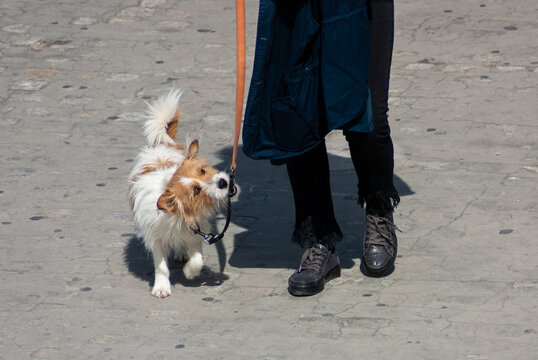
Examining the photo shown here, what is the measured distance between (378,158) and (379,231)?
0.38m

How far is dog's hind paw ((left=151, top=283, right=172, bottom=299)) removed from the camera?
3852 millimetres

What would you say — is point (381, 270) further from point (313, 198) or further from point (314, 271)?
point (313, 198)

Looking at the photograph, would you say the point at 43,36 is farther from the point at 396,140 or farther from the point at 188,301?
the point at 188,301

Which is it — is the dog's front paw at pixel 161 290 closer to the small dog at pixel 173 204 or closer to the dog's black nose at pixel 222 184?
the small dog at pixel 173 204

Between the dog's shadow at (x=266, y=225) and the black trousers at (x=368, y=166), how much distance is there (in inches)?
13.4

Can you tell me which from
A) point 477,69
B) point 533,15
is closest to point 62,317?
point 477,69

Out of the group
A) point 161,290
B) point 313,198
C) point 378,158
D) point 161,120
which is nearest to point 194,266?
point 161,290

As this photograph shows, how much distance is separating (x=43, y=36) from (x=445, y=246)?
483 cm

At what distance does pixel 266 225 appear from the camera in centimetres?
452

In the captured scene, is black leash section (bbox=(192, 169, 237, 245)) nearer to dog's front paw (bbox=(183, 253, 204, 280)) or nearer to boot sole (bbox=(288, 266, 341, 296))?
dog's front paw (bbox=(183, 253, 204, 280))

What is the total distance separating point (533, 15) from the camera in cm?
736

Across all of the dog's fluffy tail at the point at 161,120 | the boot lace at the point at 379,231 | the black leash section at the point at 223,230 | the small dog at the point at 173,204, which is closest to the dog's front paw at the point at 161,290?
the small dog at the point at 173,204

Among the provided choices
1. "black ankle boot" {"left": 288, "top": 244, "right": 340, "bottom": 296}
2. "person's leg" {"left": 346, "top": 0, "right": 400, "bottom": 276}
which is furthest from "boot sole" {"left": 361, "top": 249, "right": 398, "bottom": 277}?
"black ankle boot" {"left": 288, "top": 244, "right": 340, "bottom": 296}

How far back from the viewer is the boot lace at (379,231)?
12.8 ft
